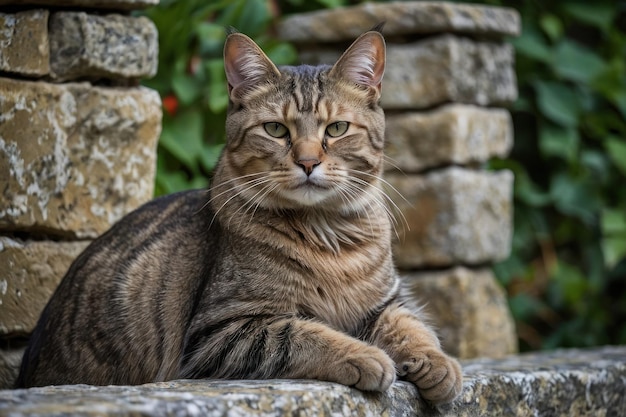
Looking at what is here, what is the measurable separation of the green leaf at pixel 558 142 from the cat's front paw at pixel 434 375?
10.8 ft

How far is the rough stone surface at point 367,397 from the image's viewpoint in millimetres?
2160

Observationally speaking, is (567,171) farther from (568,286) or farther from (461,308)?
(461,308)

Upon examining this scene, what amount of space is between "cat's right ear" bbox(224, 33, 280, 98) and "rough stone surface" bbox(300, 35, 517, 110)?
1.91 meters

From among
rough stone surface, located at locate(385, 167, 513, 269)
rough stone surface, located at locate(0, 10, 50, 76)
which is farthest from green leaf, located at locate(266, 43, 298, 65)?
rough stone surface, located at locate(0, 10, 50, 76)

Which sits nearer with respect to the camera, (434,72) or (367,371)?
(367,371)

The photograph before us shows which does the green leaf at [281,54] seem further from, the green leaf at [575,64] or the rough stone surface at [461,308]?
the green leaf at [575,64]

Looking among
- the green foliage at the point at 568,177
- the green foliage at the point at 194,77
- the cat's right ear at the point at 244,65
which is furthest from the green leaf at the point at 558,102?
the cat's right ear at the point at 244,65

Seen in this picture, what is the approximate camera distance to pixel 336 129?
119 inches

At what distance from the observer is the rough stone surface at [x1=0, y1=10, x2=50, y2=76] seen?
Result: 3.27 metres

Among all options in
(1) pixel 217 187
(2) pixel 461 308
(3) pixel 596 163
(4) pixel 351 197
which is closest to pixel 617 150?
(3) pixel 596 163

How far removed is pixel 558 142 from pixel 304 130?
3.28 meters

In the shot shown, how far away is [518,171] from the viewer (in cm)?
588

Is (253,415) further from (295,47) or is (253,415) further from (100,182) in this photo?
(295,47)

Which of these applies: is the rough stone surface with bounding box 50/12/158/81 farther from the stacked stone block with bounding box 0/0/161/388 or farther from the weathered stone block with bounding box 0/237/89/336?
the weathered stone block with bounding box 0/237/89/336
